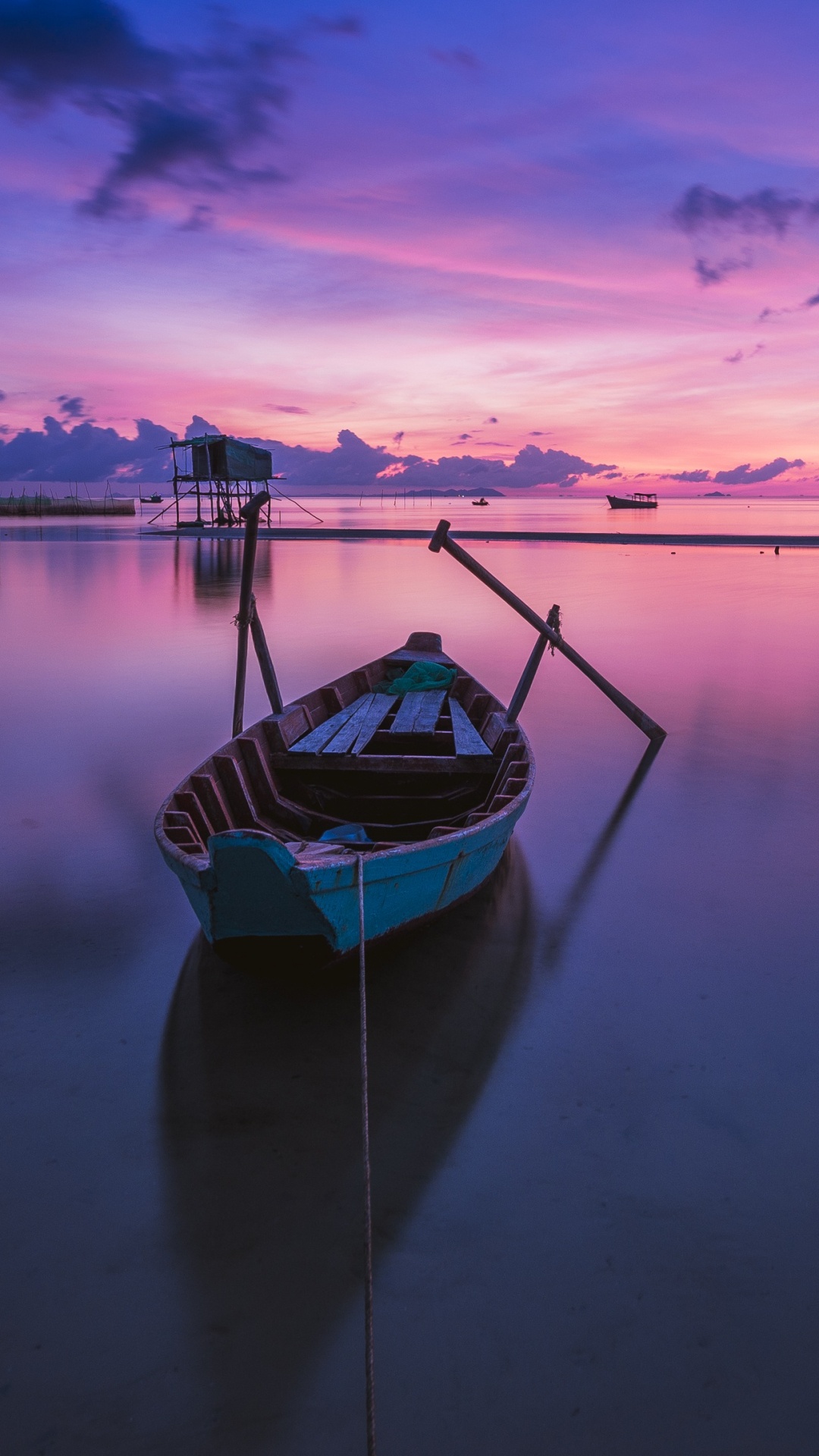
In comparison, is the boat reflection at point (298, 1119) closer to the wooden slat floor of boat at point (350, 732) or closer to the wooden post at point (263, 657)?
the wooden slat floor of boat at point (350, 732)

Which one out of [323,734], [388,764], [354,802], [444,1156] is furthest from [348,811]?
[444,1156]

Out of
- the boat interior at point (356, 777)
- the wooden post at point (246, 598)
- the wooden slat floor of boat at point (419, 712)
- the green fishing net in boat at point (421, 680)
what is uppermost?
the wooden post at point (246, 598)

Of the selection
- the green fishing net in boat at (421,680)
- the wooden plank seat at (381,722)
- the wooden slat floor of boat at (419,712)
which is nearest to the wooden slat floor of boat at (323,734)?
the wooden plank seat at (381,722)

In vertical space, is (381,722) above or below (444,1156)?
above

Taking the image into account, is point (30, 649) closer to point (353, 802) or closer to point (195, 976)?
point (353, 802)

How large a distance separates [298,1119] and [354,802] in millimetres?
3482

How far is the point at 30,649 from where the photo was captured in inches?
738

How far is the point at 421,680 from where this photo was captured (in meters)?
10.7

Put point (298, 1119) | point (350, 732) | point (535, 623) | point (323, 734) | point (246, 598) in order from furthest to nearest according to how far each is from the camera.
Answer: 1. point (535, 623)
2. point (246, 598)
3. point (350, 732)
4. point (323, 734)
5. point (298, 1119)

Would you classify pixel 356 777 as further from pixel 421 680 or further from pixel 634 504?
pixel 634 504

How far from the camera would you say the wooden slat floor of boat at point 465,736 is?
25.3 ft

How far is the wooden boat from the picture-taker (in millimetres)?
4312

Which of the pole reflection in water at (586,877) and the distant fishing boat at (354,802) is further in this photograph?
the pole reflection in water at (586,877)

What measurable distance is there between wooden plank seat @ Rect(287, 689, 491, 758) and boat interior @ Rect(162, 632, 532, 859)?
0.02 m
